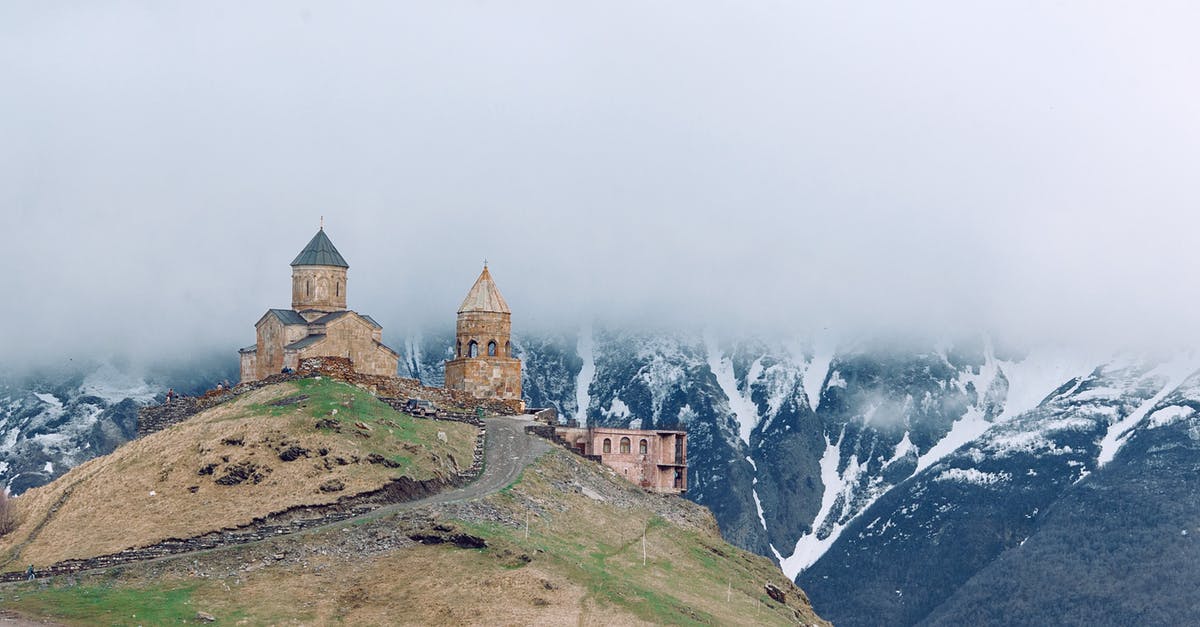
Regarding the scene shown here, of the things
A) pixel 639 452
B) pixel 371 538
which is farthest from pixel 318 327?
pixel 371 538

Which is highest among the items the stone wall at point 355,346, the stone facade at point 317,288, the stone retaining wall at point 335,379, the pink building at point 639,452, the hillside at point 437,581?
the stone facade at point 317,288

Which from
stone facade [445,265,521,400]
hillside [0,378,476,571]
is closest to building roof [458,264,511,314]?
stone facade [445,265,521,400]

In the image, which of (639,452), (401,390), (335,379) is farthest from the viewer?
(639,452)

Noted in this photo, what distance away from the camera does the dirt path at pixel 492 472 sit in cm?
12188

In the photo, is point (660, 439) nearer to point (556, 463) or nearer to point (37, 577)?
point (556, 463)

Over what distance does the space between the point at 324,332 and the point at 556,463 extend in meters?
23.5

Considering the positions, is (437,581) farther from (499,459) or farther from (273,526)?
(499,459)

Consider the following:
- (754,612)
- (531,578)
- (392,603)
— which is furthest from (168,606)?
(754,612)

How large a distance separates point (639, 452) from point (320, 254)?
94.7 feet

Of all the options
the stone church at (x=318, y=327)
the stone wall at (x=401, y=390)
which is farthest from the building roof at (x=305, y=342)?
the stone wall at (x=401, y=390)

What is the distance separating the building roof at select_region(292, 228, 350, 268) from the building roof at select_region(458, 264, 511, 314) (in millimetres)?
11126

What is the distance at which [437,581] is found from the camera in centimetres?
11675

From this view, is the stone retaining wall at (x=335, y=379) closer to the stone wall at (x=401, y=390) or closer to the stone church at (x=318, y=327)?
the stone wall at (x=401, y=390)

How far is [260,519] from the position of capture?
126 m
